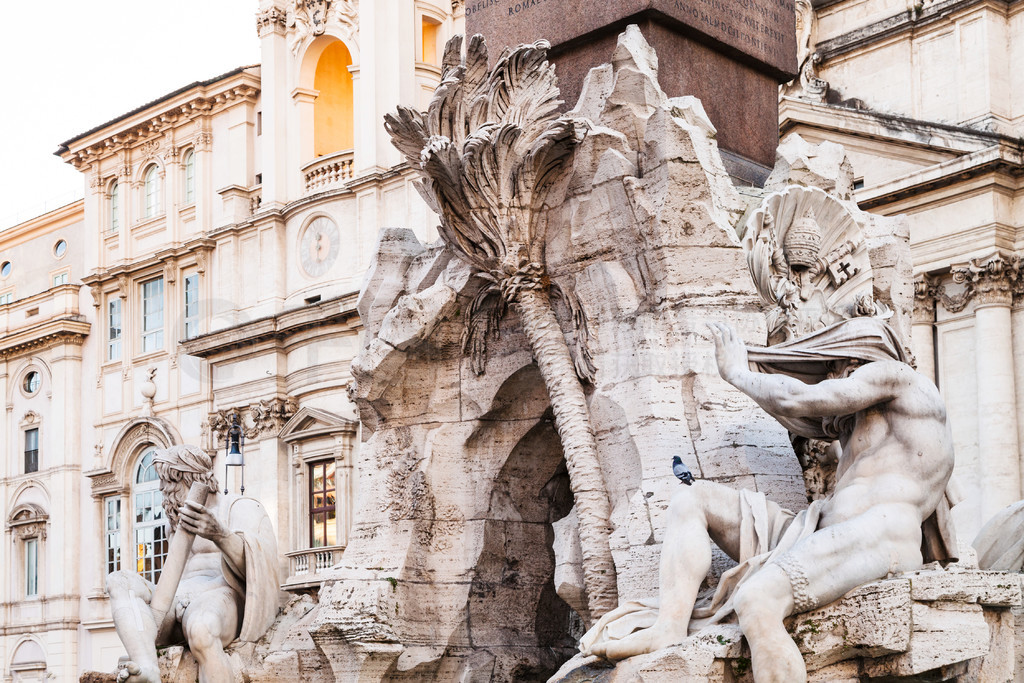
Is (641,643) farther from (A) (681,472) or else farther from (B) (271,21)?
(B) (271,21)

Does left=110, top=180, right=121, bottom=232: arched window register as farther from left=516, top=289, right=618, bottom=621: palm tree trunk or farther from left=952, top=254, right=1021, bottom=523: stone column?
left=516, top=289, right=618, bottom=621: palm tree trunk

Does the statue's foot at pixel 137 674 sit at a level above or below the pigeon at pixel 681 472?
below

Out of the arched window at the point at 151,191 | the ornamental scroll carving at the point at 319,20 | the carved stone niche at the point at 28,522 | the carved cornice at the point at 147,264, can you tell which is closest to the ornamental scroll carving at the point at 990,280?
the ornamental scroll carving at the point at 319,20

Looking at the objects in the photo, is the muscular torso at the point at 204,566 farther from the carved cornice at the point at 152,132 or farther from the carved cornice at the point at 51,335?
the carved cornice at the point at 51,335

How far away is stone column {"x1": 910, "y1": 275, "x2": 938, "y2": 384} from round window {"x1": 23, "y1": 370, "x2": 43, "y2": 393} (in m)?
24.0

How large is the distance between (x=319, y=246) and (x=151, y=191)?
7.20 metres

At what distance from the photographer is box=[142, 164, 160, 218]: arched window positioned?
37969mm

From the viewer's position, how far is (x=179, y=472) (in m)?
10.4

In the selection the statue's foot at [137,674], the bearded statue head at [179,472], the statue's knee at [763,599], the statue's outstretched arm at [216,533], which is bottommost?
the statue's foot at [137,674]

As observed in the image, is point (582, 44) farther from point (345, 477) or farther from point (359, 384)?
point (345, 477)

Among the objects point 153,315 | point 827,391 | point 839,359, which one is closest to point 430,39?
point 153,315

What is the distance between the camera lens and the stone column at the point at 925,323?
27188 mm

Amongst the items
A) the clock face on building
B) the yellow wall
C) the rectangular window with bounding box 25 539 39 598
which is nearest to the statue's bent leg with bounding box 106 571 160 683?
the clock face on building

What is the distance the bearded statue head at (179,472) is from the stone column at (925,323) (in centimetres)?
1898
